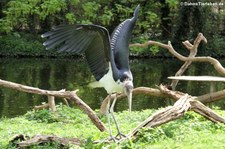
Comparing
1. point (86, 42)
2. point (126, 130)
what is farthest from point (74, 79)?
point (86, 42)

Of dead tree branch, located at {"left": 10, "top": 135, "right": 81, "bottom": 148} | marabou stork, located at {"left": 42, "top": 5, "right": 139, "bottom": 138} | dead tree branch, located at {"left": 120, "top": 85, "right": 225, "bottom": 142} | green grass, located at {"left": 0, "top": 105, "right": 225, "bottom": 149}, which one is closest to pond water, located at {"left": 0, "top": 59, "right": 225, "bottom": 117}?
green grass, located at {"left": 0, "top": 105, "right": 225, "bottom": 149}

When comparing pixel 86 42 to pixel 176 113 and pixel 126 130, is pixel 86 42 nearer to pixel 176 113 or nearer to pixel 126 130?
pixel 176 113

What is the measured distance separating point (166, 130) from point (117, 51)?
135 centimetres

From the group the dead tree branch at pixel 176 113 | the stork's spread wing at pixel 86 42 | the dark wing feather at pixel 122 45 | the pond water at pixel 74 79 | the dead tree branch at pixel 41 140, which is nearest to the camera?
the stork's spread wing at pixel 86 42

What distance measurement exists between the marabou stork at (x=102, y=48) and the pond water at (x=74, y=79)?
6604 mm

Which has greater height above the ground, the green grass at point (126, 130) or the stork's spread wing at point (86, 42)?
the stork's spread wing at point (86, 42)

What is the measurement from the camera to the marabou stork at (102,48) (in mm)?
4574

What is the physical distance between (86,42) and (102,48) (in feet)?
0.69

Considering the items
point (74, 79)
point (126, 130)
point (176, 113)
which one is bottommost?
point (74, 79)

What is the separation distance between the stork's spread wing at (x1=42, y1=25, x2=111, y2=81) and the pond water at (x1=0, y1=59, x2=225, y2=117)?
6.64 meters

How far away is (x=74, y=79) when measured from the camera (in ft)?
57.6

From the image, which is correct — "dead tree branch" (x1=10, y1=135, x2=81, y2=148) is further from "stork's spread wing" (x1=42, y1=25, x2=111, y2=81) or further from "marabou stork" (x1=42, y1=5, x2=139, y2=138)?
"stork's spread wing" (x1=42, y1=25, x2=111, y2=81)

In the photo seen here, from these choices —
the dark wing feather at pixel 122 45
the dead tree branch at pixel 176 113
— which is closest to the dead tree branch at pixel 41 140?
the dead tree branch at pixel 176 113

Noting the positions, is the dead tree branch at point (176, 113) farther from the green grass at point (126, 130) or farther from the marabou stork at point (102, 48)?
the marabou stork at point (102, 48)
